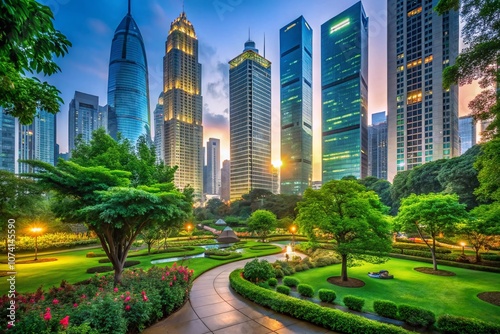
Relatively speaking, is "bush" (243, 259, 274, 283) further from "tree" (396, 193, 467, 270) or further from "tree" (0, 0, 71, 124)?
"tree" (396, 193, 467, 270)

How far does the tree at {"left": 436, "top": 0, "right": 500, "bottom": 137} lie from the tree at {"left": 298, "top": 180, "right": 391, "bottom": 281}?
8461 mm

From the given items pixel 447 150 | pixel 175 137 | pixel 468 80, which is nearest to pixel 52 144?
pixel 175 137

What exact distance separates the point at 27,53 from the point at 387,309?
1461 cm

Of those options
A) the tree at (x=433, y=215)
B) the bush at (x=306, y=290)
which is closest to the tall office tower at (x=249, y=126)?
the tree at (x=433, y=215)

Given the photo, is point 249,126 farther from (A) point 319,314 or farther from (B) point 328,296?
(A) point 319,314

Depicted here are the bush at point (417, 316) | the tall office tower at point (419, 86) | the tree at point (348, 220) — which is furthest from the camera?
the tall office tower at point (419, 86)

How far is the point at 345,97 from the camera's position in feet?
477

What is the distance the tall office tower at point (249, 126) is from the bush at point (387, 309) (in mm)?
133717

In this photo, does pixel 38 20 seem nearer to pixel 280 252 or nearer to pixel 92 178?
pixel 92 178

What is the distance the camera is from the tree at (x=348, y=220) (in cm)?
1534

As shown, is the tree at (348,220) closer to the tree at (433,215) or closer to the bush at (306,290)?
the bush at (306,290)

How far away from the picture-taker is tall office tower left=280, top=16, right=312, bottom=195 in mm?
178125

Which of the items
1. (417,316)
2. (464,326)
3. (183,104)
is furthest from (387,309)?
(183,104)

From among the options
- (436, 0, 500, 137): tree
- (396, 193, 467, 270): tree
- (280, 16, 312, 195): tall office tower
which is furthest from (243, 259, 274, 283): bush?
(280, 16, 312, 195): tall office tower
